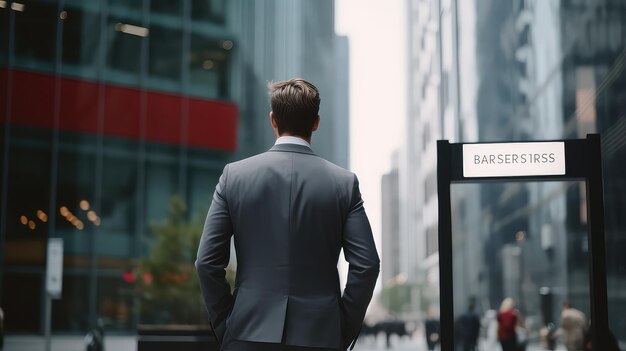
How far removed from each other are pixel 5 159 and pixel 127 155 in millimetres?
3366

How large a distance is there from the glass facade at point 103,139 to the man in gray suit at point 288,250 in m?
19.7

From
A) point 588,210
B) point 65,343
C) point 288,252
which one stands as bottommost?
point 65,343

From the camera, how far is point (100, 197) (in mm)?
24516

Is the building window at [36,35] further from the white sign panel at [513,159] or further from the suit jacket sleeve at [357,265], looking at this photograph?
the suit jacket sleeve at [357,265]

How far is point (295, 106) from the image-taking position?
312 cm

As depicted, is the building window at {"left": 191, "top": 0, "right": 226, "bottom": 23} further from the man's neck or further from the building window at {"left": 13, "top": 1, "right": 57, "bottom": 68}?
the man's neck

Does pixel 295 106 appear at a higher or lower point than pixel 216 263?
higher

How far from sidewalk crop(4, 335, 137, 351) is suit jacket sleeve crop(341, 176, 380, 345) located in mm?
20753

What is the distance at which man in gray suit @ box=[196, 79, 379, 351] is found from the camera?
9.75ft

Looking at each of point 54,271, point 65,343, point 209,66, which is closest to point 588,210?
point 54,271

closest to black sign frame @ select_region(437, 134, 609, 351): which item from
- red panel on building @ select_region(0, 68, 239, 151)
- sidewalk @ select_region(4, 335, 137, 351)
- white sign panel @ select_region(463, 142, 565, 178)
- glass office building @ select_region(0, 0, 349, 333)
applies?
white sign panel @ select_region(463, 142, 565, 178)

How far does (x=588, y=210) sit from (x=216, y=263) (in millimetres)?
3604

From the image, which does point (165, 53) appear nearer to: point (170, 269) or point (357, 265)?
point (170, 269)

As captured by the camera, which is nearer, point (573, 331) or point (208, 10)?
point (573, 331)
